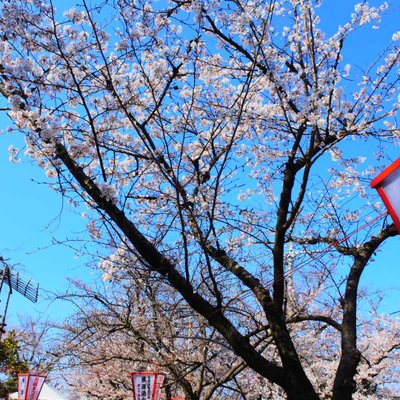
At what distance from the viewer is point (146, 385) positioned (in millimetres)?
6789

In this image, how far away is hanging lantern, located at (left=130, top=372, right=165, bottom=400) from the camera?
22.1 feet

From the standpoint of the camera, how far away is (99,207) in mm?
3678

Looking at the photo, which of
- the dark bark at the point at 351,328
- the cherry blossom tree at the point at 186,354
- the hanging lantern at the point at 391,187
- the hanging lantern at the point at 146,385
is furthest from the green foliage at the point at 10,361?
the hanging lantern at the point at 391,187

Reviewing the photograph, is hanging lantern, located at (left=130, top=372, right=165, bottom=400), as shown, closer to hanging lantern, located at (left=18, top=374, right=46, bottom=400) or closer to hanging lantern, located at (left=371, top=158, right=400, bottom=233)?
hanging lantern, located at (left=18, top=374, right=46, bottom=400)

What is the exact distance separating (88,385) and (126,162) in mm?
8435

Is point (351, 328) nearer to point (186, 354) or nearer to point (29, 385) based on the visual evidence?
point (186, 354)

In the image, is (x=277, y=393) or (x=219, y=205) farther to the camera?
(x=277, y=393)

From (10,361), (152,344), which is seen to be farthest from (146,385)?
(10,361)

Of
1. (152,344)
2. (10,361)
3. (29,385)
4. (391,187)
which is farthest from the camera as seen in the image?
(10,361)

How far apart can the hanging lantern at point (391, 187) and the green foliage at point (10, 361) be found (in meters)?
17.4

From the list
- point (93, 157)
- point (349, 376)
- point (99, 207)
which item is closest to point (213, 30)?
point (93, 157)

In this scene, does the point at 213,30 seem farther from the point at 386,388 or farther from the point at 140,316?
the point at 386,388

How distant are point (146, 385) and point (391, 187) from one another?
19.3ft

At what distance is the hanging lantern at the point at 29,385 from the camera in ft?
30.5
